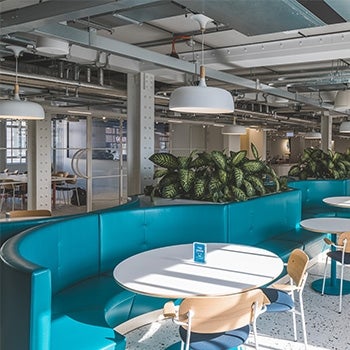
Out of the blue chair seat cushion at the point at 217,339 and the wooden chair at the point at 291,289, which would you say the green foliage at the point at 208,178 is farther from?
the blue chair seat cushion at the point at 217,339

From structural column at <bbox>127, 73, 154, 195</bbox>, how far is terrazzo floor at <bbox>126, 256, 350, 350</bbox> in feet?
6.38

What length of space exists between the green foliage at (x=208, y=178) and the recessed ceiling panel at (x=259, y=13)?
1.94 meters

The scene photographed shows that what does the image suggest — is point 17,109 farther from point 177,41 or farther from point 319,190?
point 319,190

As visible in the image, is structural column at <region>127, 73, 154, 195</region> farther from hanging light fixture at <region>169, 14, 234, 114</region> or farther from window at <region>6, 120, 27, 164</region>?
window at <region>6, 120, 27, 164</region>

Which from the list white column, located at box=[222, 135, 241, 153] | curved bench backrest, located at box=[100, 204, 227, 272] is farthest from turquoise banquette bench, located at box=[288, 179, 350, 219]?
white column, located at box=[222, 135, 241, 153]

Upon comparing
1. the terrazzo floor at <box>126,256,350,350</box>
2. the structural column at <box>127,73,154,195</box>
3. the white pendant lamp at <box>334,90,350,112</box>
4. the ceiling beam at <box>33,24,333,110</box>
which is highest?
the ceiling beam at <box>33,24,333,110</box>

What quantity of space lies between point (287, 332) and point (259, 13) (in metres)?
2.38

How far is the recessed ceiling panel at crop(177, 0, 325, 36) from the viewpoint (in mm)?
2375

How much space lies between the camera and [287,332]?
323 centimetres

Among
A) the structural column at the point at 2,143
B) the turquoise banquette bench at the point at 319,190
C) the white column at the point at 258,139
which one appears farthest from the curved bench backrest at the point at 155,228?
the white column at the point at 258,139

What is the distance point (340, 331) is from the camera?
3.25 metres

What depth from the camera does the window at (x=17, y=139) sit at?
8.78 m

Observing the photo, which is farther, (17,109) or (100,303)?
(17,109)

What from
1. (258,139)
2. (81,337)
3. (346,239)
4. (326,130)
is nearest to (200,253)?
(81,337)
